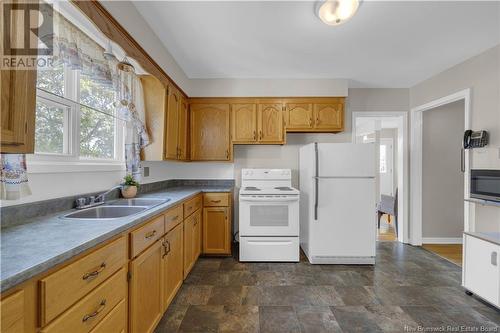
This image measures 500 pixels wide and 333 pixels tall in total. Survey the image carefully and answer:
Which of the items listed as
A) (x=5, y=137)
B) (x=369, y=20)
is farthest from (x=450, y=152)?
(x=5, y=137)

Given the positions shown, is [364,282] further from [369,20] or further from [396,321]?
[369,20]

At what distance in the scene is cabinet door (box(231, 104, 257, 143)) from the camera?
3.25 m

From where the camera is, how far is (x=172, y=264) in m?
1.91

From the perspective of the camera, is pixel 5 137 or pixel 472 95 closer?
pixel 5 137

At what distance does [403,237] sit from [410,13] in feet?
10.2

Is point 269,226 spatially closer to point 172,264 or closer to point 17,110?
point 172,264

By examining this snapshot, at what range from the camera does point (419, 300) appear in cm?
208

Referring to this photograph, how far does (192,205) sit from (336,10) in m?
2.22

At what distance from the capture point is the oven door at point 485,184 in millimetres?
2141

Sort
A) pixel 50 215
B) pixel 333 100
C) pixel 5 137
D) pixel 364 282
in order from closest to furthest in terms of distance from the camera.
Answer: pixel 5 137, pixel 50 215, pixel 364 282, pixel 333 100

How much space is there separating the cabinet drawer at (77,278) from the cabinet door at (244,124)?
7.60 feet

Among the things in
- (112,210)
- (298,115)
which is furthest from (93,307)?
(298,115)

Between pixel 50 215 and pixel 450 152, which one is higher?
pixel 450 152

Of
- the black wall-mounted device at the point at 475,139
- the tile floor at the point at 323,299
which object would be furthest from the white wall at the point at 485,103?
the tile floor at the point at 323,299
